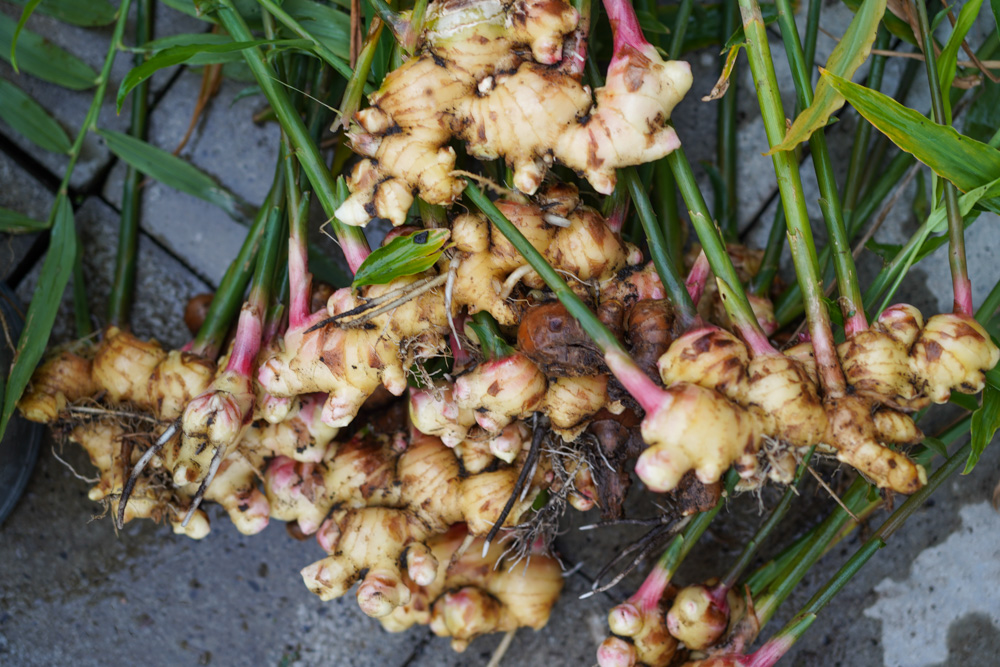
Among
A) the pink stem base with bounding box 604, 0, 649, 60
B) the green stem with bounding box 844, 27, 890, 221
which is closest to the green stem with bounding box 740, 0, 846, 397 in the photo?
the pink stem base with bounding box 604, 0, 649, 60

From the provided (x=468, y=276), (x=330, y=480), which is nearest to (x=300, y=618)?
(x=330, y=480)

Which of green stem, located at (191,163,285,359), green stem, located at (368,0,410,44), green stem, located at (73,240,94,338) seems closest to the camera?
green stem, located at (368,0,410,44)

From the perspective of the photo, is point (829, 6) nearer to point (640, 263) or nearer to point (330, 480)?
point (640, 263)

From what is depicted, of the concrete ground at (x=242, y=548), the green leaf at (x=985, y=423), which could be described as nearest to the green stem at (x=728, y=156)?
the concrete ground at (x=242, y=548)

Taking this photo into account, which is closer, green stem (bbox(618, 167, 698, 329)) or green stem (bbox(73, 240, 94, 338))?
green stem (bbox(618, 167, 698, 329))

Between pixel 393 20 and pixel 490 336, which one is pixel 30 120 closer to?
pixel 393 20

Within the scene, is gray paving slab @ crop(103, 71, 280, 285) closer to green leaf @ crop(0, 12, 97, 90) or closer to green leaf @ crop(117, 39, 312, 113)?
green leaf @ crop(0, 12, 97, 90)
